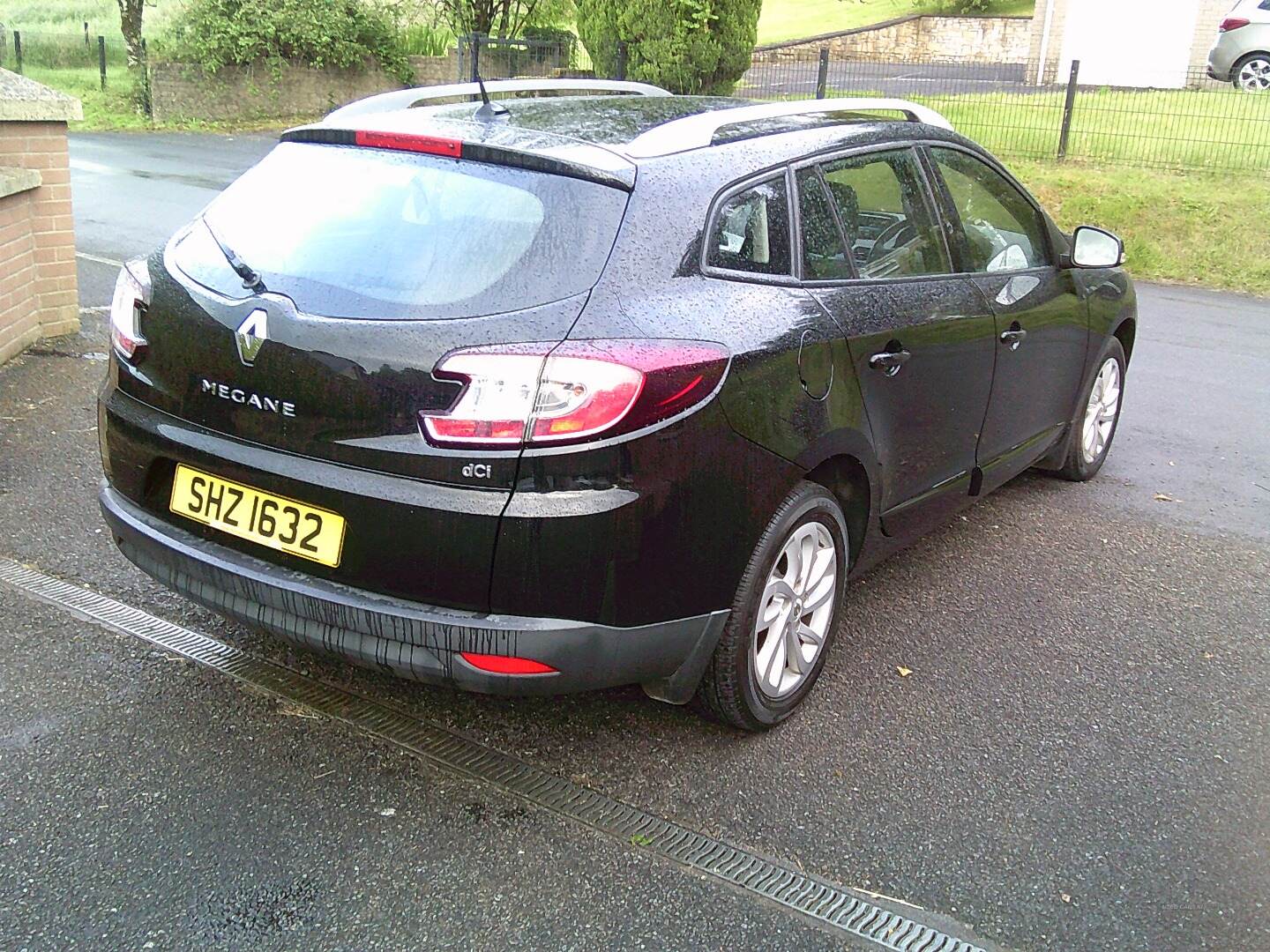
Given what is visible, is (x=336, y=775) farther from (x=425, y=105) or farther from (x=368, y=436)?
(x=425, y=105)

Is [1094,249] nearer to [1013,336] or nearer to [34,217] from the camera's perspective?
[1013,336]

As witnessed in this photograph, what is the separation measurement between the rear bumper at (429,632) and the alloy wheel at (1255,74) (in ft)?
66.9

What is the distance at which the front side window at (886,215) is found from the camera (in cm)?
370

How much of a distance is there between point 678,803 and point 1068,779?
3.55 ft

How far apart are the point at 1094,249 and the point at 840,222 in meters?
1.72

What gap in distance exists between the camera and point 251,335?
2918mm

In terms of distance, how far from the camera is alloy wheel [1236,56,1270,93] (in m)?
19.7

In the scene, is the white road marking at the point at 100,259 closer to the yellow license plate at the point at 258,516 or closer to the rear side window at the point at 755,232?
the yellow license plate at the point at 258,516

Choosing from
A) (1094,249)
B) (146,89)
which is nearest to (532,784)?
(1094,249)

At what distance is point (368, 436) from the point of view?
9.14 ft

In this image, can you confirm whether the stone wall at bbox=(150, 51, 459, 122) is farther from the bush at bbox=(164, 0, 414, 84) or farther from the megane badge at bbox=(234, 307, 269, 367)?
the megane badge at bbox=(234, 307, 269, 367)

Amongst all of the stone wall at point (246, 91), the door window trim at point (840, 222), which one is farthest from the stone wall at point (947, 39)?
the door window trim at point (840, 222)

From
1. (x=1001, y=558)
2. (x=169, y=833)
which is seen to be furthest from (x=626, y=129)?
(x=1001, y=558)

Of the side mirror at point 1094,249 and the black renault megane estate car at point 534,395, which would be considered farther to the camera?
the side mirror at point 1094,249
